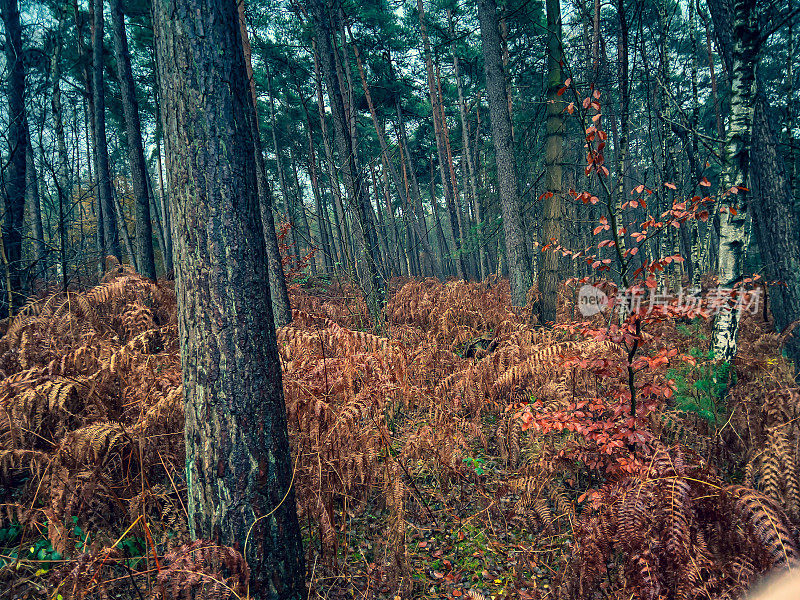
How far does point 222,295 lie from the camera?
7.06ft

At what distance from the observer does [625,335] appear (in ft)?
8.95

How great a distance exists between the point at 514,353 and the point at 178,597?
419 centimetres

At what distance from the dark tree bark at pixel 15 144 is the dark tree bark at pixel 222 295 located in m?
5.57

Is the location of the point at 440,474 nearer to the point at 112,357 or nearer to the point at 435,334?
the point at 112,357

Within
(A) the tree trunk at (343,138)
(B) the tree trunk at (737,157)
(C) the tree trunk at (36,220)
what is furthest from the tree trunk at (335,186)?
(B) the tree trunk at (737,157)

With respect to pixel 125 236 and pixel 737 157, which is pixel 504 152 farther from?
pixel 125 236

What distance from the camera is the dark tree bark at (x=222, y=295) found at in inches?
82.2

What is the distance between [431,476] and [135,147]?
943cm

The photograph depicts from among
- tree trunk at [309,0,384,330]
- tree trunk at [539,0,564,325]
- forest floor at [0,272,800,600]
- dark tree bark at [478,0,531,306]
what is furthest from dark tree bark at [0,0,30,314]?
tree trunk at [539,0,564,325]

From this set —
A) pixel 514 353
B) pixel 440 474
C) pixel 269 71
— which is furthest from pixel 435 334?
pixel 269 71

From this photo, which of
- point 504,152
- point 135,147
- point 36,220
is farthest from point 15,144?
point 504,152

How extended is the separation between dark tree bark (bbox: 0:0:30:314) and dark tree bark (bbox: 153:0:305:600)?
557cm

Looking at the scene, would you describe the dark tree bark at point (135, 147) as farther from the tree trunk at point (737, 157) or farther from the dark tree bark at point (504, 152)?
the tree trunk at point (737, 157)

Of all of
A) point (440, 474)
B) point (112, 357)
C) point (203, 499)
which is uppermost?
point (112, 357)
